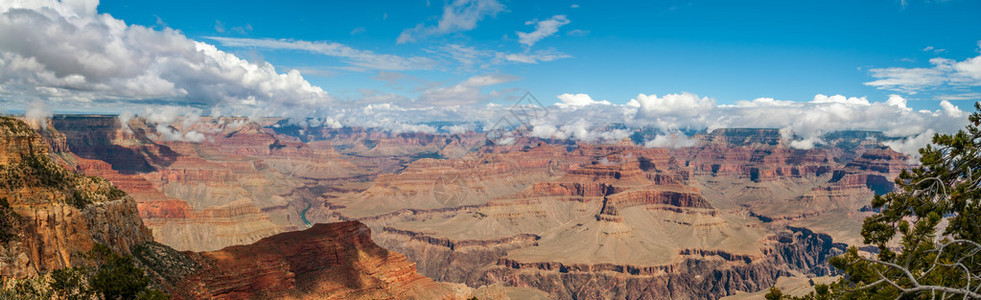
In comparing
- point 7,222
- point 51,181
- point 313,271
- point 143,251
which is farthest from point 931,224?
point 313,271

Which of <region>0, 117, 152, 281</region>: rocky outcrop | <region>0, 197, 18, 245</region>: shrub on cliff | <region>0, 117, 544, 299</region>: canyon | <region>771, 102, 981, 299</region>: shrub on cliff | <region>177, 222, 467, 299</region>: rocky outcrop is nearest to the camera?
<region>771, 102, 981, 299</region>: shrub on cliff

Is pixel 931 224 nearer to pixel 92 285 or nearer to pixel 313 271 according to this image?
pixel 92 285

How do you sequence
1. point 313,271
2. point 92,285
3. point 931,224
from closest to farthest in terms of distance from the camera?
point 931,224 < point 92,285 < point 313,271

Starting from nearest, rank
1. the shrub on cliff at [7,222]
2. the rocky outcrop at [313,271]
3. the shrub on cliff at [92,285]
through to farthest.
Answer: the shrub on cliff at [92,285] → the shrub on cliff at [7,222] → the rocky outcrop at [313,271]

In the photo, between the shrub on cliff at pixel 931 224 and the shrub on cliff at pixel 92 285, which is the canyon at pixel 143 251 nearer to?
the shrub on cliff at pixel 92 285

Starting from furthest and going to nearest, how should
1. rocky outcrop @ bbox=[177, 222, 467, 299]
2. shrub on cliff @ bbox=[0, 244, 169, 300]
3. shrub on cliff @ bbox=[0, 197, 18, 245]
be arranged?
rocky outcrop @ bbox=[177, 222, 467, 299], shrub on cliff @ bbox=[0, 197, 18, 245], shrub on cliff @ bbox=[0, 244, 169, 300]

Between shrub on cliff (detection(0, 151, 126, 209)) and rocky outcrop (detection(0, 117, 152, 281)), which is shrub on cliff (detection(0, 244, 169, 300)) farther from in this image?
shrub on cliff (detection(0, 151, 126, 209))

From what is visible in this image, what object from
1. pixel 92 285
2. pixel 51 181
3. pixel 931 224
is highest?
pixel 931 224

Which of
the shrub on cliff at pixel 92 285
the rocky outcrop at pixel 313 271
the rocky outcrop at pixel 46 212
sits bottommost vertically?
the rocky outcrop at pixel 313 271

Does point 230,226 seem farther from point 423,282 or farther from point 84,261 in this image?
point 84,261

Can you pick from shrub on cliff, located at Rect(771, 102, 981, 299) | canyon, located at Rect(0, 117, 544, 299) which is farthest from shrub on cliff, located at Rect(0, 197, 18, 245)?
shrub on cliff, located at Rect(771, 102, 981, 299)

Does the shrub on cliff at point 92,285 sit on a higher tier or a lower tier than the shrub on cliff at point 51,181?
lower

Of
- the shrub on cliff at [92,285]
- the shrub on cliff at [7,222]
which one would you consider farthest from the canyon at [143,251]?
the shrub on cliff at [92,285]

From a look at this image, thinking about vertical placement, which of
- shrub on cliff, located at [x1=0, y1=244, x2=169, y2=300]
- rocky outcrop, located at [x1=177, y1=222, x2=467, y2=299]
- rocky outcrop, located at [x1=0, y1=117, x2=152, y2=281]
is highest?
rocky outcrop, located at [x1=0, y1=117, x2=152, y2=281]
